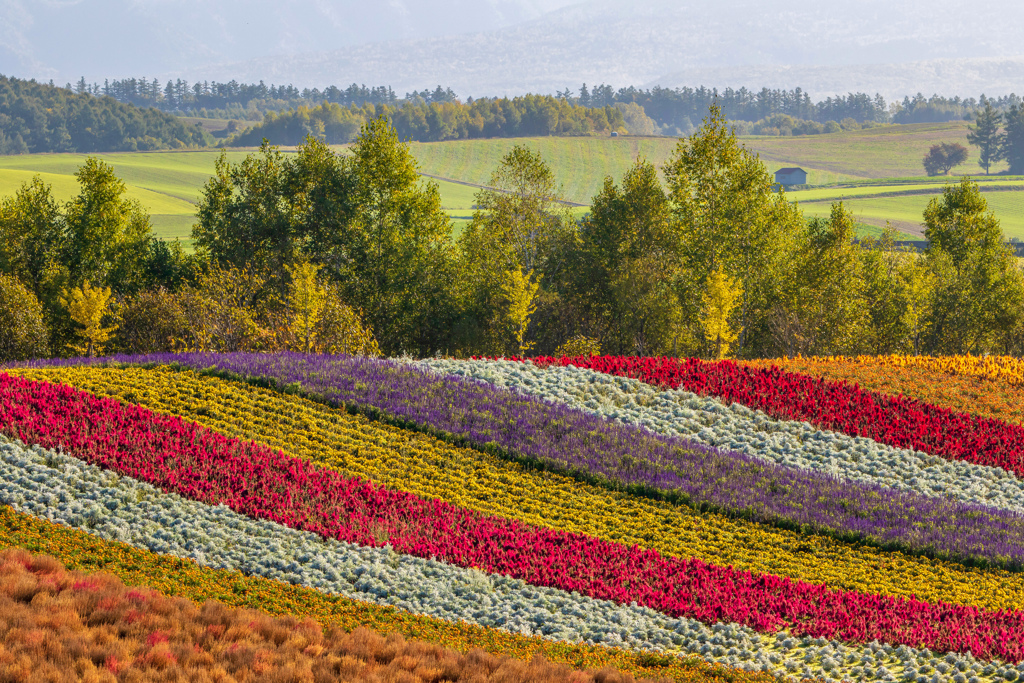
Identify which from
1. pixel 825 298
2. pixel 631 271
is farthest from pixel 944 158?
pixel 631 271

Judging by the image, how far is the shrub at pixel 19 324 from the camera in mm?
37594

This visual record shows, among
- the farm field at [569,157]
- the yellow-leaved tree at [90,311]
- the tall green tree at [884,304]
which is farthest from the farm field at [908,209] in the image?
the yellow-leaved tree at [90,311]

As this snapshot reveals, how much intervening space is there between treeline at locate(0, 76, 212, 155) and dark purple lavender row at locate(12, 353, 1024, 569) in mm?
187276

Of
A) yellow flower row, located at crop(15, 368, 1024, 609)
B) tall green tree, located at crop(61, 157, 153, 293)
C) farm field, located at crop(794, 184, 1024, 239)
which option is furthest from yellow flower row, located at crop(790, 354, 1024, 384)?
farm field, located at crop(794, 184, 1024, 239)

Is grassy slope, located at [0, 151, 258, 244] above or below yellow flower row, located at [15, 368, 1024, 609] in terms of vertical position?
above

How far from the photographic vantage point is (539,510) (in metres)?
15.1

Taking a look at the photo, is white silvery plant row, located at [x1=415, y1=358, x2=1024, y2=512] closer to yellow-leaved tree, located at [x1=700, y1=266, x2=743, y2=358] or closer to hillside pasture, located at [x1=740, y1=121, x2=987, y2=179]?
yellow-leaved tree, located at [x1=700, y1=266, x2=743, y2=358]

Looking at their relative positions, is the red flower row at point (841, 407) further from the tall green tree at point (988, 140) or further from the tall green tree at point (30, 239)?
the tall green tree at point (988, 140)

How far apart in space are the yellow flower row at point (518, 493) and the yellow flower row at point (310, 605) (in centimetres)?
408

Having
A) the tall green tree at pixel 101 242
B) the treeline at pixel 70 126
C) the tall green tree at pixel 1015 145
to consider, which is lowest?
the tall green tree at pixel 101 242

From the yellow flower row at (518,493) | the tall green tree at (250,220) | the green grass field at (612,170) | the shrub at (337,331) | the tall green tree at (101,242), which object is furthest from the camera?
the green grass field at (612,170)

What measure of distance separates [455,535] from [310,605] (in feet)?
10.8

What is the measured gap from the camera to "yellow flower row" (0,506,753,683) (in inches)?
380

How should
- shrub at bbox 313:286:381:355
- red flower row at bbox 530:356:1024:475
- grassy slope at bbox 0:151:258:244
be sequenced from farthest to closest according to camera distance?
1. grassy slope at bbox 0:151:258:244
2. shrub at bbox 313:286:381:355
3. red flower row at bbox 530:356:1024:475
